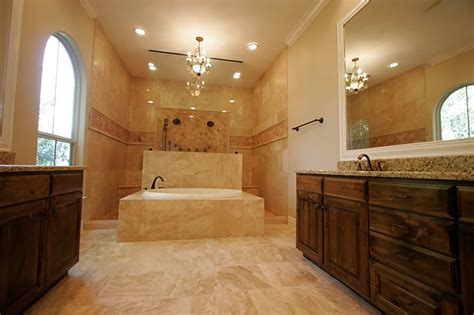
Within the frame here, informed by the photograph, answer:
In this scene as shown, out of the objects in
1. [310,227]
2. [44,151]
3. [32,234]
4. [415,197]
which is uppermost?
[44,151]

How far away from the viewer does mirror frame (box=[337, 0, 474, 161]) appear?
1270 millimetres

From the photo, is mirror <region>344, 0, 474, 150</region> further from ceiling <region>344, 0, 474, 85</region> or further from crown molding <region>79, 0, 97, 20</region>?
crown molding <region>79, 0, 97, 20</region>

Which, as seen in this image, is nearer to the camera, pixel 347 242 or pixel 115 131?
pixel 347 242

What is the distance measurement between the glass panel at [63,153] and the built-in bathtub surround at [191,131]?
1723mm

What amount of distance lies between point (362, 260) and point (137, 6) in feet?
11.7

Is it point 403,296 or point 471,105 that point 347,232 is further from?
point 471,105

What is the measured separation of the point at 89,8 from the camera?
2.72 m

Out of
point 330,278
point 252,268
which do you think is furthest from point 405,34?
point 252,268

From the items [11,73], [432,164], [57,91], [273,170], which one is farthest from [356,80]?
[57,91]

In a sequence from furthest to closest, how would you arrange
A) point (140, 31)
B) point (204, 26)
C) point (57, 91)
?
1. point (140, 31)
2. point (204, 26)
3. point (57, 91)

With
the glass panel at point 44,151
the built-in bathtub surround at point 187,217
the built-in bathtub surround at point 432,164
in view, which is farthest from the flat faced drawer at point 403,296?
the glass panel at point 44,151

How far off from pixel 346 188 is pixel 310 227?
546 millimetres

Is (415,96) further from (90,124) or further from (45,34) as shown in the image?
(90,124)

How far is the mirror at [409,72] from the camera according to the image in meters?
1.29
